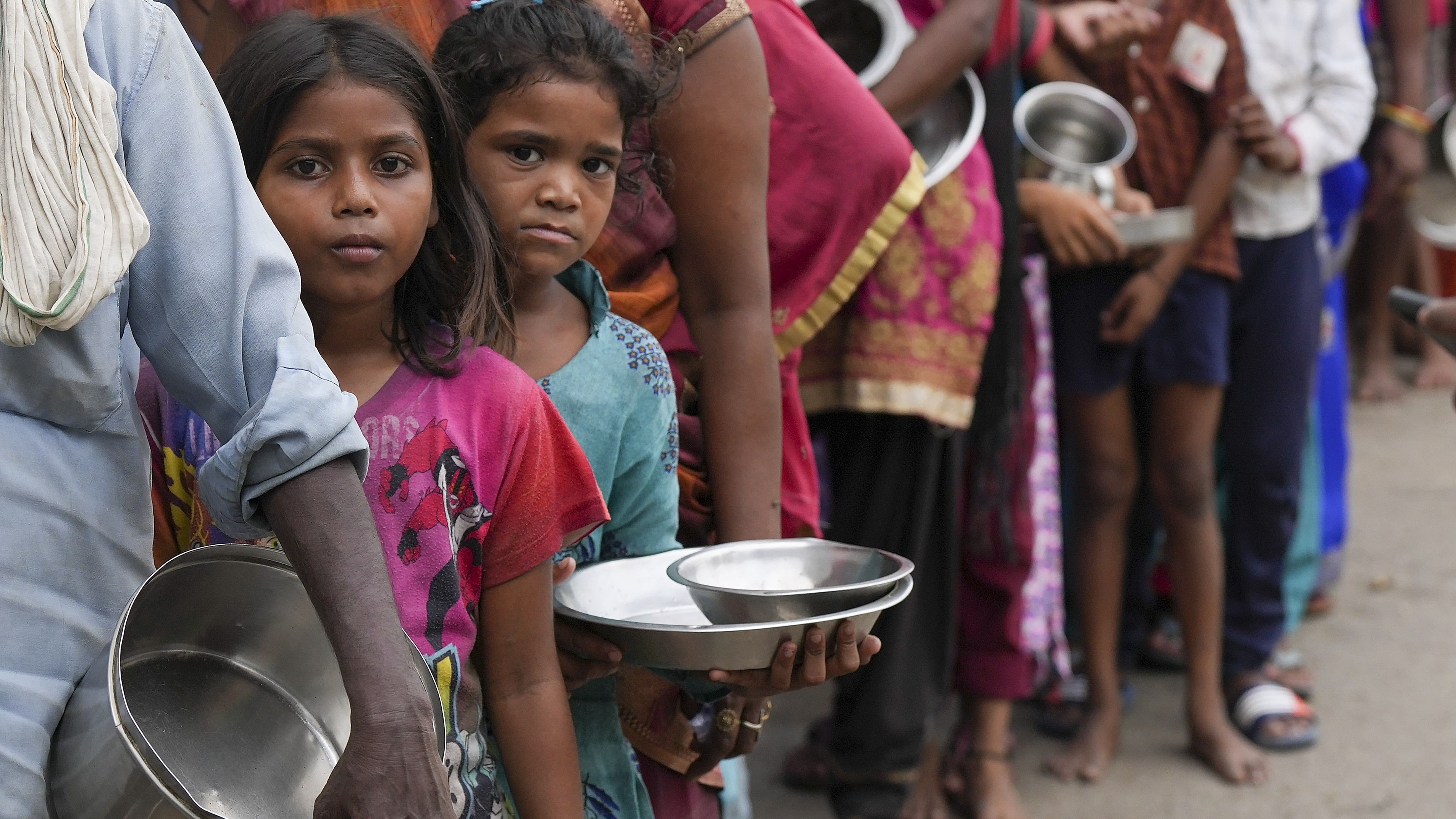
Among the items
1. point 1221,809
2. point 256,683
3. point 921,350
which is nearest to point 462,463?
point 256,683

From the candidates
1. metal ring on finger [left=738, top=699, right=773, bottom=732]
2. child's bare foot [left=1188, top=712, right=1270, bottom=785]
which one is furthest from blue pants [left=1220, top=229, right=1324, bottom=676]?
metal ring on finger [left=738, top=699, right=773, bottom=732]

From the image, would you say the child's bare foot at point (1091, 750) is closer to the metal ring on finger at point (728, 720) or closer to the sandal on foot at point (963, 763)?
the sandal on foot at point (963, 763)

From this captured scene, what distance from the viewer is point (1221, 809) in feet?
11.3

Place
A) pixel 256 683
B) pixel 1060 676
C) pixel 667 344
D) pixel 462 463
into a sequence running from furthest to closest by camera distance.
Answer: pixel 1060 676 < pixel 667 344 < pixel 462 463 < pixel 256 683

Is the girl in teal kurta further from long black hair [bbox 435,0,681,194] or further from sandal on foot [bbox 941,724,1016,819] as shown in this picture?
sandal on foot [bbox 941,724,1016,819]

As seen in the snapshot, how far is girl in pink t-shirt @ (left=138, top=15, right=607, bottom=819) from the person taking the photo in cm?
139

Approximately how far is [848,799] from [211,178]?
8.00 ft

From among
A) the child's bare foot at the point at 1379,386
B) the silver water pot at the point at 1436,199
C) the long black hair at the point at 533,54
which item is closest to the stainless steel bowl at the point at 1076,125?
the long black hair at the point at 533,54

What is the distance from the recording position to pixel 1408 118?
4629 mm

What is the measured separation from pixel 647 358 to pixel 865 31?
146cm

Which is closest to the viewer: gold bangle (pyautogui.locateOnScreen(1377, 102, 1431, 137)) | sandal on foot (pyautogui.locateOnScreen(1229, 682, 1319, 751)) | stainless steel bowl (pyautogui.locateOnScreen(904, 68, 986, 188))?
stainless steel bowl (pyautogui.locateOnScreen(904, 68, 986, 188))

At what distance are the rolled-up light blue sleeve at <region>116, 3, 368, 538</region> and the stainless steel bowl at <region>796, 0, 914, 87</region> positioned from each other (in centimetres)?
182

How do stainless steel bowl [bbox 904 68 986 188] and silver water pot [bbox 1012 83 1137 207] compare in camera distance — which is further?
silver water pot [bbox 1012 83 1137 207]

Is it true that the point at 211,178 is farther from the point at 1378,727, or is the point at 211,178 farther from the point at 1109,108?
the point at 1378,727
